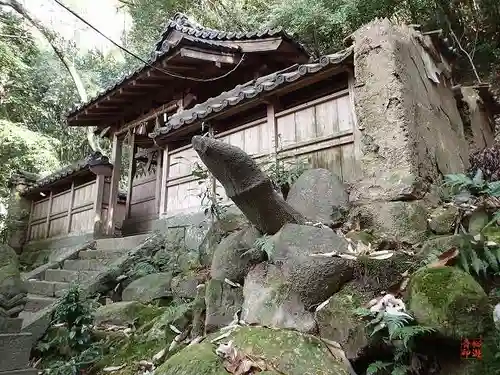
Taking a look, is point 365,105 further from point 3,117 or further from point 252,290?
point 3,117

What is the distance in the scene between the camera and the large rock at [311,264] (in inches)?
142

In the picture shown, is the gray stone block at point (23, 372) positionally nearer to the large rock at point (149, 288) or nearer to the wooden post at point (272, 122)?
the large rock at point (149, 288)

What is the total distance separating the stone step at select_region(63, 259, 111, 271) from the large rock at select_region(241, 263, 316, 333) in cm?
513

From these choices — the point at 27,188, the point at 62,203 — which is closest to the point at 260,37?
the point at 62,203

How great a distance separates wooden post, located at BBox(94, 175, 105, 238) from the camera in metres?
10.4

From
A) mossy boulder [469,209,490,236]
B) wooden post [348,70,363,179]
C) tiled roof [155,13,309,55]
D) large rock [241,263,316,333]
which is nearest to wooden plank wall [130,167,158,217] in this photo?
tiled roof [155,13,309,55]

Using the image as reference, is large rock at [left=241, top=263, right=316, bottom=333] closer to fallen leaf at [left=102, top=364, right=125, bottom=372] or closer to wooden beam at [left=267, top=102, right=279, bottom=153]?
fallen leaf at [left=102, top=364, right=125, bottom=372]

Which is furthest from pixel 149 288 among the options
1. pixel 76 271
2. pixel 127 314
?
pixel 76 271

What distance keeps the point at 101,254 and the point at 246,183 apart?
613 cm

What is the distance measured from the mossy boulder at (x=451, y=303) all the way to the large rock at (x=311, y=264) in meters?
0.73

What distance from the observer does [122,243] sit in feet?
28.7

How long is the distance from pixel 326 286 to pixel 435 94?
461cm

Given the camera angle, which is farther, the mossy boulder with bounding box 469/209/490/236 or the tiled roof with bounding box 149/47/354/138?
the tiled roof with bounding box 149/47/354/138

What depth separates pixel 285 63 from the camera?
968 centimetres
